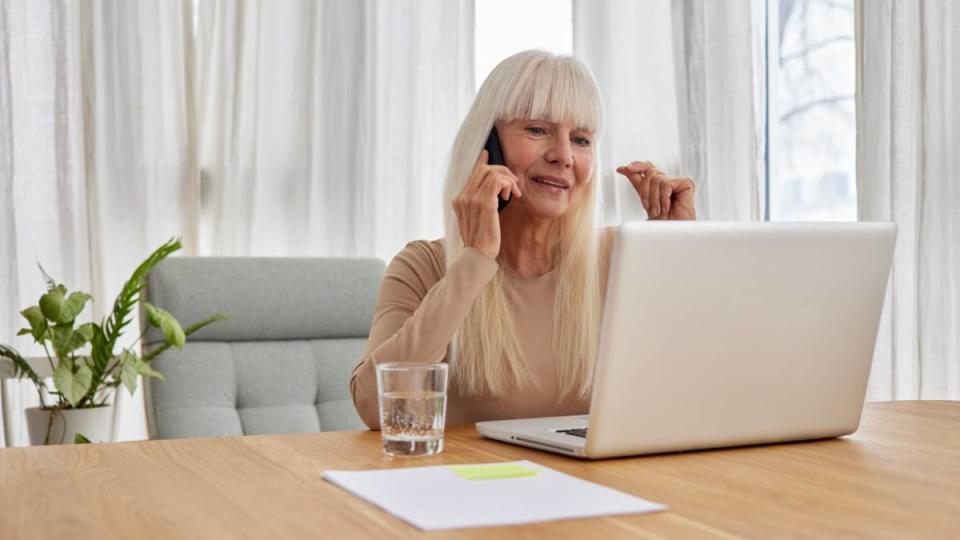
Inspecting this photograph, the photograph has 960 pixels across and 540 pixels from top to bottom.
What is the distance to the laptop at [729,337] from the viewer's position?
1056 millimetres

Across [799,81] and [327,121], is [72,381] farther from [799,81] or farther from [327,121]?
[799,81]

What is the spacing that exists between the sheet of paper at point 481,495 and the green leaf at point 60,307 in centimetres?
157

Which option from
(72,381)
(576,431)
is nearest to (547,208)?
(576,431)

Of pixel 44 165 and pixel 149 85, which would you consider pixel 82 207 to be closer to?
pixel 44 165

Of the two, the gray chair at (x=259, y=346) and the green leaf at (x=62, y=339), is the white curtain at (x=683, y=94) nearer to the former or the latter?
the gray chair at (x=259, y=346)

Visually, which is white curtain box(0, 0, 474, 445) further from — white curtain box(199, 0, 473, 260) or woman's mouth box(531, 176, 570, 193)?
woman's mouth box(531, 176, 570, 193)

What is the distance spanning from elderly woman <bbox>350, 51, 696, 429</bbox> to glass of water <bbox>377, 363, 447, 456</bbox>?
350 millimetres

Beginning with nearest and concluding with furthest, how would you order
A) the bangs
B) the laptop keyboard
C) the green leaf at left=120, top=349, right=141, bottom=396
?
the laptop keyboard < the bangs < the green leaf at left=120, top=349, right=141, bottom=396

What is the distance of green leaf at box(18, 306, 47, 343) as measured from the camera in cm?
236

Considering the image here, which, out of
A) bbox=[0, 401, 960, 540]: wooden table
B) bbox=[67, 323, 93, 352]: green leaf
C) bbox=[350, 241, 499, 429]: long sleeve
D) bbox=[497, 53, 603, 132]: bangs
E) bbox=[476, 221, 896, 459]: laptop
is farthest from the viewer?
bbox=[67, 323, 93, 352]: green leaf

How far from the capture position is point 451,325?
148 centimetres

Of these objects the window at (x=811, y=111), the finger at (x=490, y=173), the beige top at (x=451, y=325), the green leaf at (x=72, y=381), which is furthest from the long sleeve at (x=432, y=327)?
the window at (x=811, y=111)

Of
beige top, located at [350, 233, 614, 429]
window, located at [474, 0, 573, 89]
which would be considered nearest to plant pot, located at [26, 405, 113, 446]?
beige top, located at [350, 233, 614, 429]

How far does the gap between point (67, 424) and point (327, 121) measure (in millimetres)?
1267
